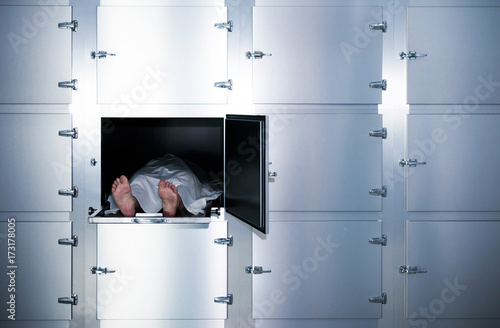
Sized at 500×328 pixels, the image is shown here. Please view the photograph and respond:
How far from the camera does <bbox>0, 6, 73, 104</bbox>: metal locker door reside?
2.73 metres

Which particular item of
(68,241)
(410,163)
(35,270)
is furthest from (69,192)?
(410,163)

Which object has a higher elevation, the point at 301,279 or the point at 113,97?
the point at 113,97

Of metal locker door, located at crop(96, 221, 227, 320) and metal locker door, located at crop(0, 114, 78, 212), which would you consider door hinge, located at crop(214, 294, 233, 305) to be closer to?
metal locker door, located at crop(96, 221, 227, 320)

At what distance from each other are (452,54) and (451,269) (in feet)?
3.45

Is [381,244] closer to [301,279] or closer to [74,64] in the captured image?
[301,279]

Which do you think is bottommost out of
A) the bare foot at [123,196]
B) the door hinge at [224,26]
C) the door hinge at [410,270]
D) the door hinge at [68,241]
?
the door hinge at [410,270]

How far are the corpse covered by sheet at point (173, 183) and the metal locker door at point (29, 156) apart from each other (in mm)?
314

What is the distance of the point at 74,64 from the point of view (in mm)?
2746

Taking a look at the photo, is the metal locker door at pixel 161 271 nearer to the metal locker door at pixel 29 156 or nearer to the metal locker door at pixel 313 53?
the metal locker door at pixel 29 156

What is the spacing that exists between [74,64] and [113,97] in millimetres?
244

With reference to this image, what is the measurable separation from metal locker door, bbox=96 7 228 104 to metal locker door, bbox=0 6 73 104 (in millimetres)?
172

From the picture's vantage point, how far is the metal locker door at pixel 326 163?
2.77 metres

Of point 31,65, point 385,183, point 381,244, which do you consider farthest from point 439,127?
point 31,65

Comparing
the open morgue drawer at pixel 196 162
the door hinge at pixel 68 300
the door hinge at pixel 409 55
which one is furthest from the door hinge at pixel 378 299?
the door hinge at pixel 68 300
